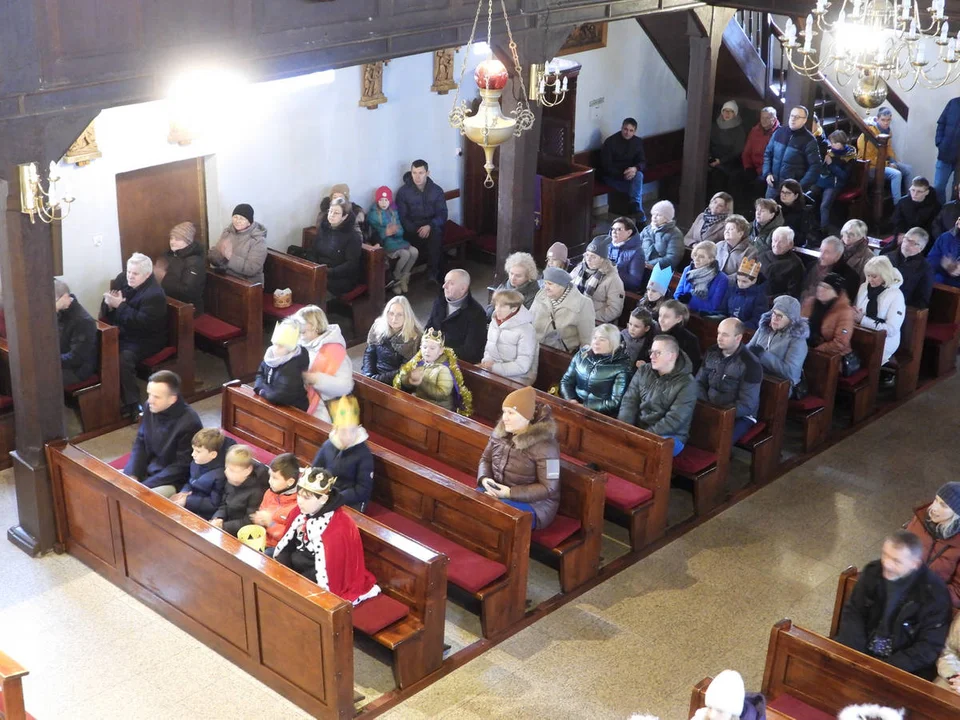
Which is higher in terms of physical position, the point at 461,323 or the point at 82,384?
the point at 461,323

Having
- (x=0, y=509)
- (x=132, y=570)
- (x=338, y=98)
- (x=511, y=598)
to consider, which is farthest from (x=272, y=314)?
(x=511, y=598)

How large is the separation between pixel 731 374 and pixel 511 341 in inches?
59.2

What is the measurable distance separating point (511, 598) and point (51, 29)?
401 cm

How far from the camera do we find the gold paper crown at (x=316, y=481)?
632 cm

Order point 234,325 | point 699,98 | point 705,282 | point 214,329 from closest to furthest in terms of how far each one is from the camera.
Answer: point 705,282 < point 214,329 < point 234,325 < point 699,98

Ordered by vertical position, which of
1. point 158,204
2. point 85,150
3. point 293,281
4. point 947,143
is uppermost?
point 85,150

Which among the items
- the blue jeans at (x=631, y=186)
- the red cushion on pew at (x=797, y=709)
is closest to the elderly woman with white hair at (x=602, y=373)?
the red cushion on pew at (x=797, y=709)

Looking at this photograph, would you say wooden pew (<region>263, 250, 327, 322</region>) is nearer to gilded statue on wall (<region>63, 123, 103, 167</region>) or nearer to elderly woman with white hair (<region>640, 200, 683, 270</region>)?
gilded statue on wall (<region>63, 123, 103, 167</region>)

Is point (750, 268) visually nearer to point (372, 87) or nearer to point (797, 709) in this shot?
point (372, 87)

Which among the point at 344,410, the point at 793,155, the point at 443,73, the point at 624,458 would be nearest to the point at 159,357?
the point at 344,410

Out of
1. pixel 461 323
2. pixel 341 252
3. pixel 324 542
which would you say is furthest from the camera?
pixel 341 252

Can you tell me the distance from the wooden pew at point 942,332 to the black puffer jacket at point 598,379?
3597mm

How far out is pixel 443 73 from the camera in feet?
41.5

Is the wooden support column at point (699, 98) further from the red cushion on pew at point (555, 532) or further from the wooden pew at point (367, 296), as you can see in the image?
the red cushion on pew at point (555, 532)
